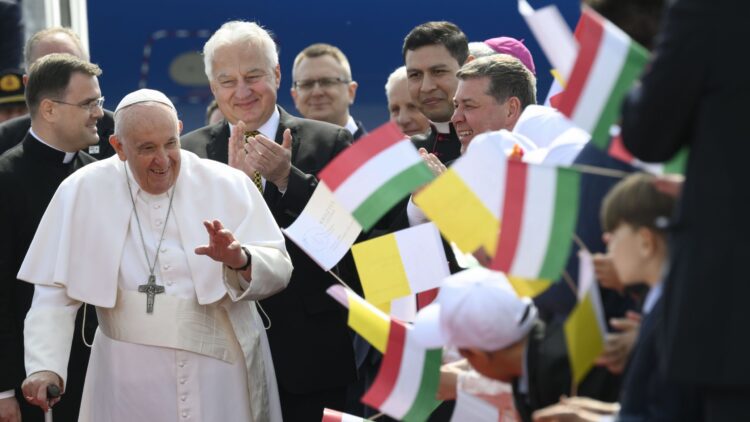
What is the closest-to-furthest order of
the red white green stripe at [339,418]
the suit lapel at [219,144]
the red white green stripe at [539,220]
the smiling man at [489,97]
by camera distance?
the red white green stripe at [539,220], the red white green stripe at [339,418], the smiling man at [489,97], the suit lapel at [219,144]

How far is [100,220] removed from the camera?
14.8ft

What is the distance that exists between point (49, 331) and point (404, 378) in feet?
5.22

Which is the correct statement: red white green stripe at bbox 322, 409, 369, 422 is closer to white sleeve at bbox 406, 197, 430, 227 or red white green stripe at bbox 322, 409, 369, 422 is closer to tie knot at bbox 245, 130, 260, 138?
white sleeve at bbox 406, 197, 430, 227

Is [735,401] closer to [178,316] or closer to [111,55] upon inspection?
[178,316]

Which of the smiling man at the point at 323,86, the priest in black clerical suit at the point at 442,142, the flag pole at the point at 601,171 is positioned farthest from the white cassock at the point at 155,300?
the smiling man at the point at 323,86

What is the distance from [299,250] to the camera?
5102 millimetres

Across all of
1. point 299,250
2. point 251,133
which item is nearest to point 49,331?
point 299,250

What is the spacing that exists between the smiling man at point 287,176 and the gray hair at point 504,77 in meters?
0.72

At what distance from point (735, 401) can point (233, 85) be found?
338 cm

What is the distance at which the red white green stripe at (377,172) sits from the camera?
3410 millimetres

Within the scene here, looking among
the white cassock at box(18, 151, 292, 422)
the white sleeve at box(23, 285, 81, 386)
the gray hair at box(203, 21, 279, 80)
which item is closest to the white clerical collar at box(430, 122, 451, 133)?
the gray hair at box(203, 21, 279, 80)

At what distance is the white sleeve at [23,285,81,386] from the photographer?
4.41m

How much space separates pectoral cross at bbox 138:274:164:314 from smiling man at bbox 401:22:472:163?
168 cm

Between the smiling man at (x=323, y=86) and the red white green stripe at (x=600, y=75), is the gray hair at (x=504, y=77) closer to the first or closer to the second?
the red white green stripe at (x=600, y=75)
